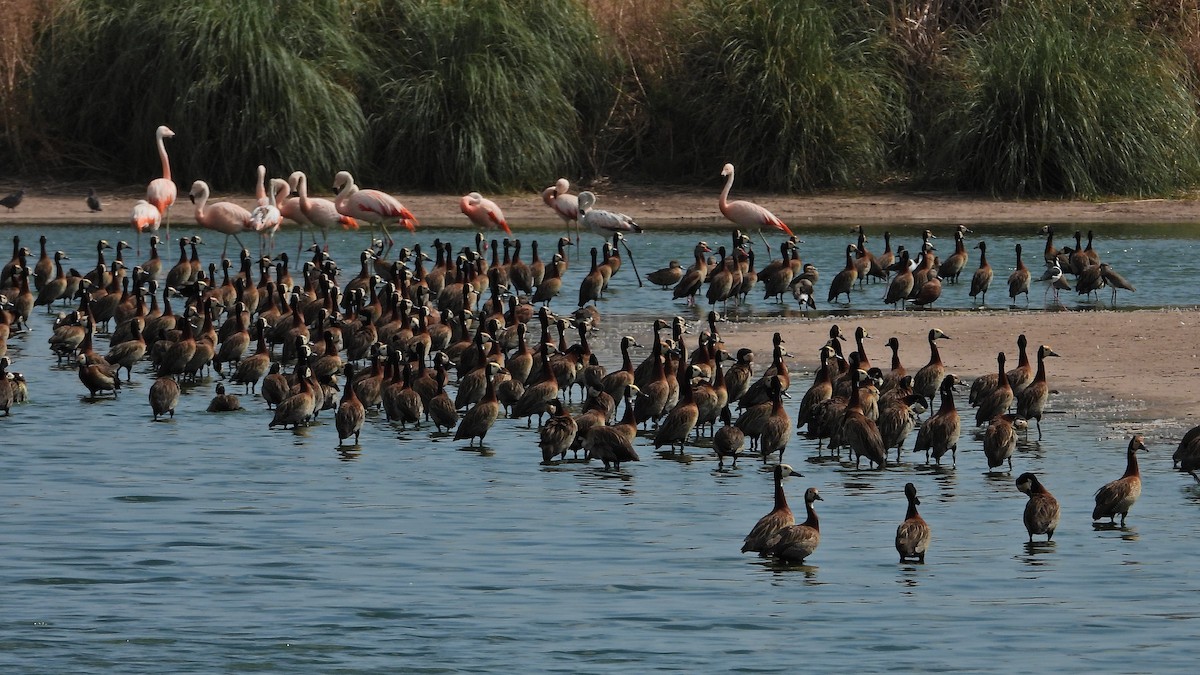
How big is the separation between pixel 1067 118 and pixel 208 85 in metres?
15.4

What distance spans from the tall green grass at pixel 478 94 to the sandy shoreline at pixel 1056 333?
5.68ft

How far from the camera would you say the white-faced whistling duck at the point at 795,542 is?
1223cm

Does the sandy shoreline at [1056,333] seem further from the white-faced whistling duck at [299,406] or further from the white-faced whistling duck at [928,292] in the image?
the white-faced whistling duck at [299,406]

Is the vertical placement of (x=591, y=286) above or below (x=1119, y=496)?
above

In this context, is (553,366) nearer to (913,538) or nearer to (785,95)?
(913,538)

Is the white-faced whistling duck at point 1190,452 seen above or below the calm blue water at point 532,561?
above

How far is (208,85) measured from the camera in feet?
120

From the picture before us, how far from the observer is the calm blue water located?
10.6 m

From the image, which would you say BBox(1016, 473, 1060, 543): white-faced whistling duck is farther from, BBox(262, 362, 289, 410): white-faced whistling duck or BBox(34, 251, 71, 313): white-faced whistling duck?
BBox(34, 251, 71, 313): white-faced whistling duck

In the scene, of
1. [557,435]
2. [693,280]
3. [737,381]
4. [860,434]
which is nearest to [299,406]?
[557,435]

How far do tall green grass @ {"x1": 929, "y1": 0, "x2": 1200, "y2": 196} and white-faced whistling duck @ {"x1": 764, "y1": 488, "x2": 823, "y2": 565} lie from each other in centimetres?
2532

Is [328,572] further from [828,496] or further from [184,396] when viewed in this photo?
[184,396]

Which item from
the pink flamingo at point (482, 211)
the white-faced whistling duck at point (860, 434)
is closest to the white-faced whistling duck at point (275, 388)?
the white-faced whistling duck at point (860, 434)

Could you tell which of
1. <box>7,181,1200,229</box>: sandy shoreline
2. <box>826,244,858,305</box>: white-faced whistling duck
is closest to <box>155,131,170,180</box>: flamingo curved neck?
<box>7,181,1200,229</box>: sandy shoreline
